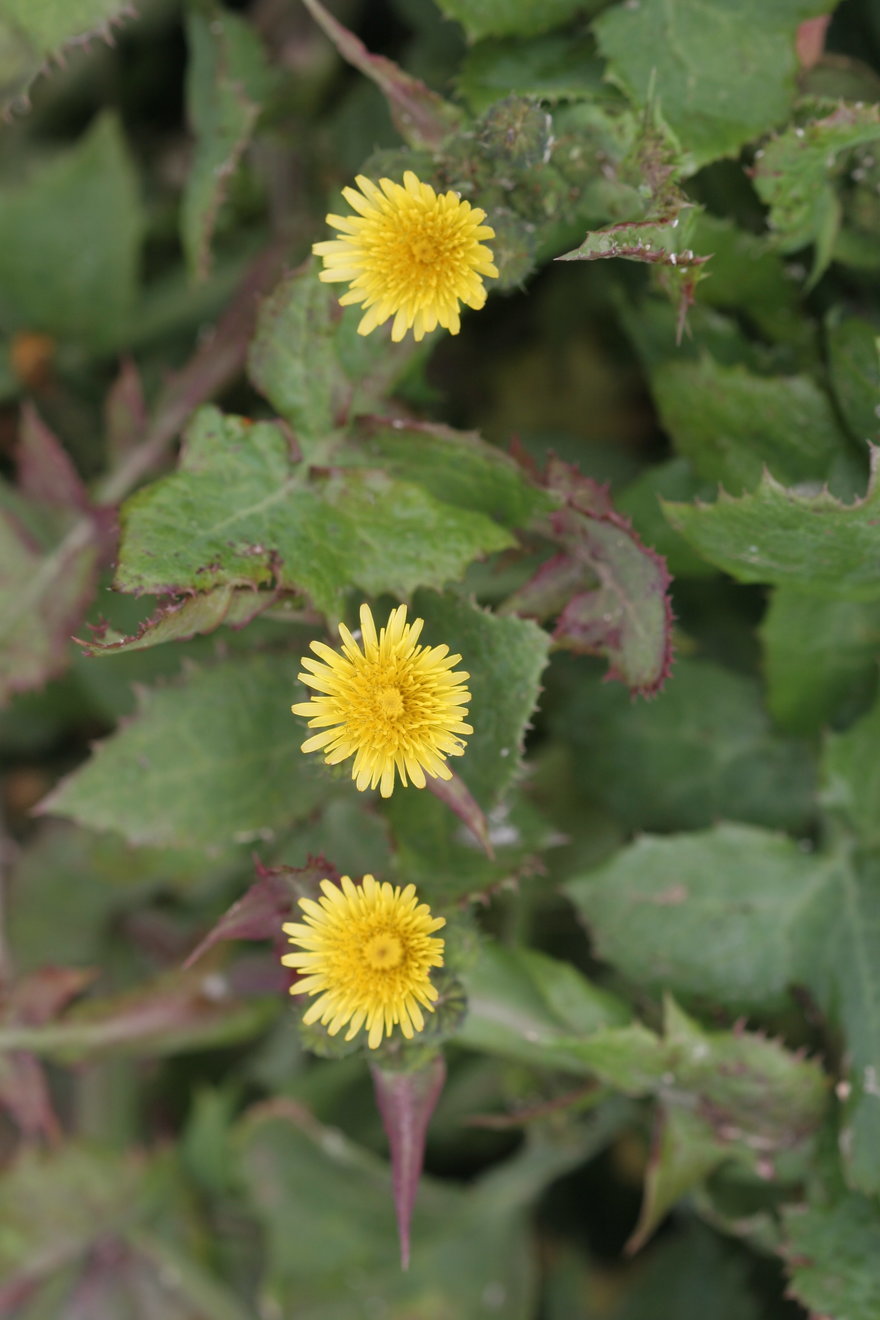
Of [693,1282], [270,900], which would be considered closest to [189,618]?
[270,900]

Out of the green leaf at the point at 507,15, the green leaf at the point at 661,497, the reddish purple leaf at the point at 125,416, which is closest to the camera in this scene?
the green leaf at the point at 507,15

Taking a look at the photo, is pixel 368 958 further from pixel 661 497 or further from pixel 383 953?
pixel 661 497

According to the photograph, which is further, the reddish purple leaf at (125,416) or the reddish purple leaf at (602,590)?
the reddish purple leaf at (125,416)

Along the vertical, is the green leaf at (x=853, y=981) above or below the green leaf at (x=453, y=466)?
below

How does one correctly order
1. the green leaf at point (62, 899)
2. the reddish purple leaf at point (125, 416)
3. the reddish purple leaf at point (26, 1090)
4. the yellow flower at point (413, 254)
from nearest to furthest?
the yellow flower at point (413, 254), the reddish purple leaf at point (125, 416), the reddish purple leaf at point (26, 1090), the green leaf at point (62, 899)

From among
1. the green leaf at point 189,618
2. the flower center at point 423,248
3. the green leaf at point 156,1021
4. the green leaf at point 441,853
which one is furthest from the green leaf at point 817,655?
the green leaf at point 156,1021

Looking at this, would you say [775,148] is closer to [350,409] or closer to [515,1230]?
[350,409]

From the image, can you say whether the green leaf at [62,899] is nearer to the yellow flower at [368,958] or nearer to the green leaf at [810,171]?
the yellow flower at [368,958]
